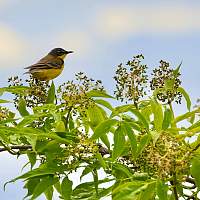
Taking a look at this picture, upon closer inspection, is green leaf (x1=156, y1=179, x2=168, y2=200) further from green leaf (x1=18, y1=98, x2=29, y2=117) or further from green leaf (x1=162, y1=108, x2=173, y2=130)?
green leaf (x1=18, y1=98, x2=29, y2=117)

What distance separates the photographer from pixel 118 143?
378cm

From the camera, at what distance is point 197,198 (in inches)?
161

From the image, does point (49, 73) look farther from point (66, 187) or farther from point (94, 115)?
point (66, 187)

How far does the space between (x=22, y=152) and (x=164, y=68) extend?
1.31m

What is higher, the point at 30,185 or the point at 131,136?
the point at 131,136

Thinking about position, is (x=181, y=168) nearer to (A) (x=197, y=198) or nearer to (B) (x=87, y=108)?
(A) (x=197, y=198)

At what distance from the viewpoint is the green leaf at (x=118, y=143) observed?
12.3ft

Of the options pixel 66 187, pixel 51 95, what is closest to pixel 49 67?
pixel 51 95

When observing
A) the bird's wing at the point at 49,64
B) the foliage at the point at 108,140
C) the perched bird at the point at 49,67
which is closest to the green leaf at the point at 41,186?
the foliage at the point at 108,140

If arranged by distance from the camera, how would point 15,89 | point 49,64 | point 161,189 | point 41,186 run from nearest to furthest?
point 161,189, point 41,186, point 15,89, point 49,64

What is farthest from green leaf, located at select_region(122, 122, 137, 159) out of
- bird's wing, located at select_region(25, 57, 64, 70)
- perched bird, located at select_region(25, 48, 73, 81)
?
bird's wing, located at select_region(25, 57, 64, 70)

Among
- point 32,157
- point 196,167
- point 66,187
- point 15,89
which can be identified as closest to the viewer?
point 196,167

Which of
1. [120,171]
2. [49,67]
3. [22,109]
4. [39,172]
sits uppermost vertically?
[49,67]

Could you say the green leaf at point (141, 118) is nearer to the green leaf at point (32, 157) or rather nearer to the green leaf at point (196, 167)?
the green leaf at point (196, 167)
